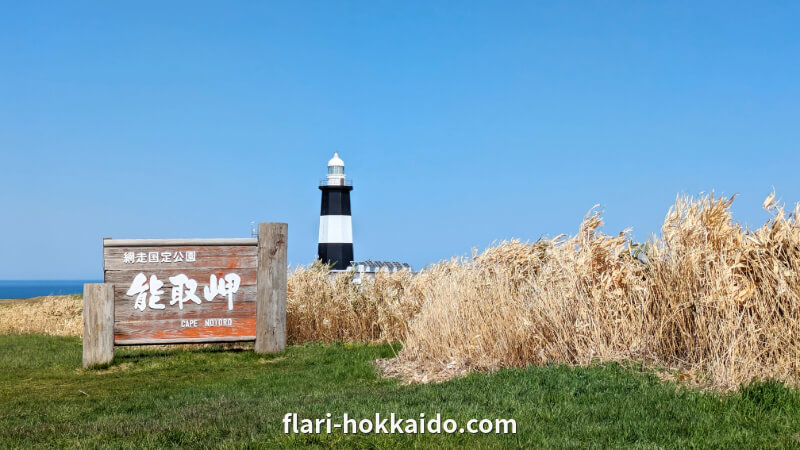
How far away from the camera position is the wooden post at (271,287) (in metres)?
12.5

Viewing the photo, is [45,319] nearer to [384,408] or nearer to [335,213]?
[335,213]

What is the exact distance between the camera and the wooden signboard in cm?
1180

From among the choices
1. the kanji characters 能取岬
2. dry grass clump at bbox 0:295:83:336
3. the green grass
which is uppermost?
Result: the kanji characters 能取岬

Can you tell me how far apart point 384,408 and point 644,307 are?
3.36 metres

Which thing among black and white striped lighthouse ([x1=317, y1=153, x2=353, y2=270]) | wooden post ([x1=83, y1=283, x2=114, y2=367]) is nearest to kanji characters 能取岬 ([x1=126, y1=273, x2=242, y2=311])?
wooden post ([x1=83, y1=283, x2=114, y2=367])

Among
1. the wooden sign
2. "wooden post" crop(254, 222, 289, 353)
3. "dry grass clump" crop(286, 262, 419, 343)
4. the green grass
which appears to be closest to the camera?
the green grass

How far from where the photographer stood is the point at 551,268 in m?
9.30

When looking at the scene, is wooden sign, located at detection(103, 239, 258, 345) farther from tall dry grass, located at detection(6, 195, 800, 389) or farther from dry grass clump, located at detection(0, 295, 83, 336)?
dry grass clump, located at detection(0, 295, 83, 336)

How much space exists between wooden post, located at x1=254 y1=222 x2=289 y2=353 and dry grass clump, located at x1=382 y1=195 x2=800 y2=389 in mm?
2957

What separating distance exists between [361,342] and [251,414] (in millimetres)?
7230

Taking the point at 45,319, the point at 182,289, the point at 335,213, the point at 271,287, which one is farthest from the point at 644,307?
the point at 335,213

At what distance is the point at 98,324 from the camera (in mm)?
11586

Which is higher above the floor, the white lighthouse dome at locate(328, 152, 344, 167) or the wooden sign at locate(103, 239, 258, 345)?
the white lighthouse dome at locate(328, 152, 344, 167)

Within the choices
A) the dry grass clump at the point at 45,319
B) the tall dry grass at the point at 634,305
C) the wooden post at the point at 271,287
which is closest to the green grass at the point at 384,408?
the tall dry grass at the point at 634,305
